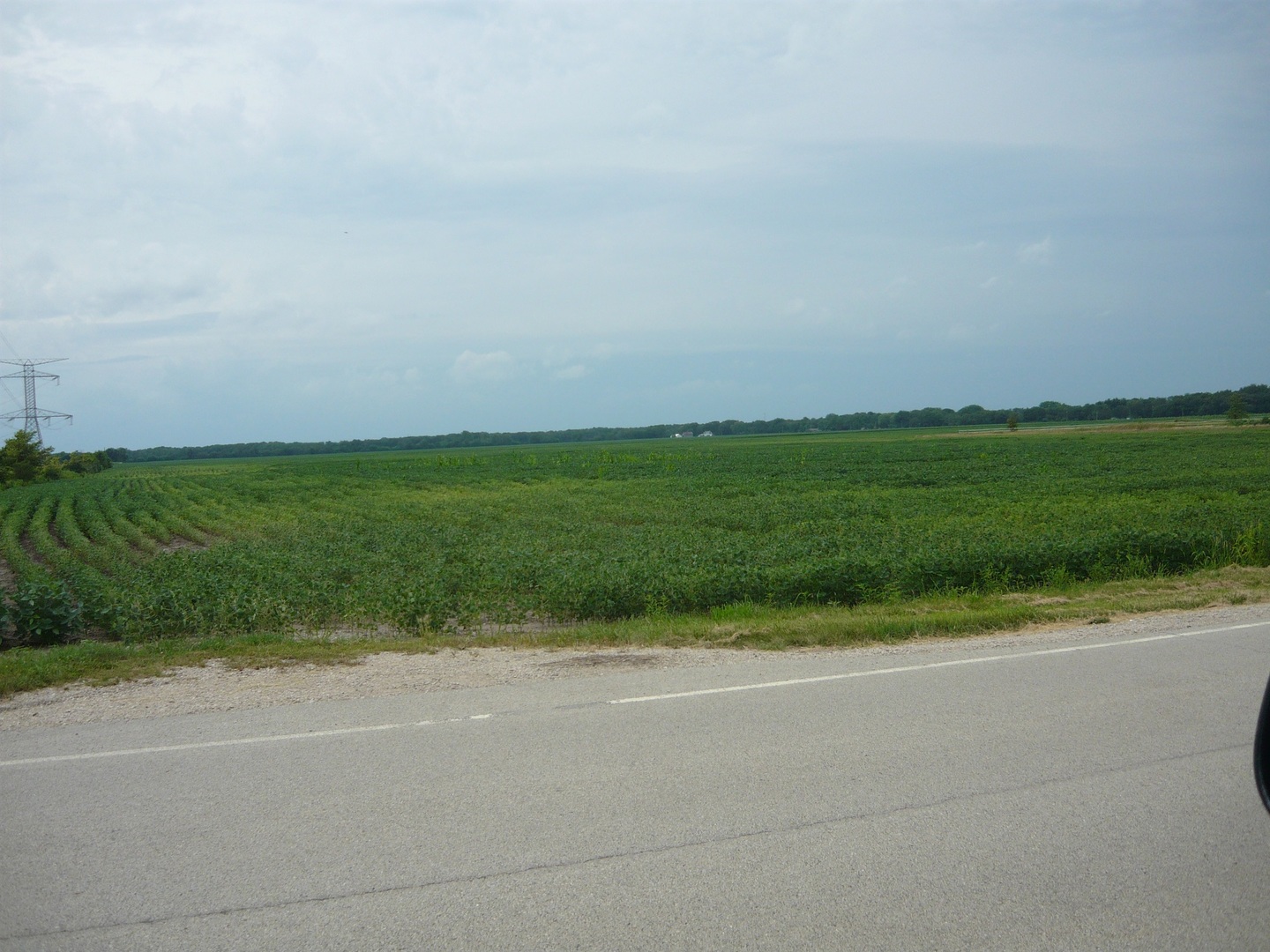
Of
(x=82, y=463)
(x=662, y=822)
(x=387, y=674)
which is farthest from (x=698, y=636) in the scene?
(x=82, y=463)

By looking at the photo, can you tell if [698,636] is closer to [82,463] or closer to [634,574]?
[634,574]

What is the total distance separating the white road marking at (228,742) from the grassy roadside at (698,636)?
252 centimetres

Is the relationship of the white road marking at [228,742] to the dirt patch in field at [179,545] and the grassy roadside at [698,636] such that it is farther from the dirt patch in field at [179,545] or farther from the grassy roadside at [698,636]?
the dirt patch in field at [179,545]

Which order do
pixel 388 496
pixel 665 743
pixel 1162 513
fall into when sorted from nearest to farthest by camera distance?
pixel 665 743 → pixel 1162 513 → pixel 388 496

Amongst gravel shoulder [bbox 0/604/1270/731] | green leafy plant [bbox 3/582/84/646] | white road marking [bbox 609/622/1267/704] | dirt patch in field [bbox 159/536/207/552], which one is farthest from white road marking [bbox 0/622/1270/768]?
dirt patch in field [bbox 159/536/207/552]

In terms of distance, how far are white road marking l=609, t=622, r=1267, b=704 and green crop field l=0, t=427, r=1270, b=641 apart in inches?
188

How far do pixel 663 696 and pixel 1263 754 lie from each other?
15.0 ft

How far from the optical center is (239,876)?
14.8 ft

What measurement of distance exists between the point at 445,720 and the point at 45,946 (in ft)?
10.8

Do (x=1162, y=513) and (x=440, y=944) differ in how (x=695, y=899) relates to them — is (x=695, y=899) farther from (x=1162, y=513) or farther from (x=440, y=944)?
(x=1162, y=513)

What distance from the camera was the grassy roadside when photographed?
945 cm

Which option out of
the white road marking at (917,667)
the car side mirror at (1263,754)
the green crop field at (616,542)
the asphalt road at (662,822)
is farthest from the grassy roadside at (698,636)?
the car side mirror at (1263,754)

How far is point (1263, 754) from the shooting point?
3668 millimetres

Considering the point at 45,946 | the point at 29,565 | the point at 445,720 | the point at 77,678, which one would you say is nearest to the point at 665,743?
the point at 445,720
